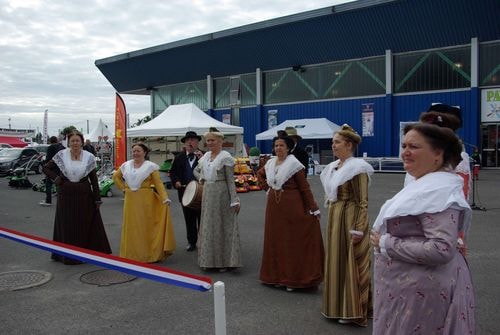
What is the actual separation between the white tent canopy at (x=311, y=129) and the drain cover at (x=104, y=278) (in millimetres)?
18204

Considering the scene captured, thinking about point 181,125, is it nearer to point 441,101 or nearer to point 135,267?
point 441,101

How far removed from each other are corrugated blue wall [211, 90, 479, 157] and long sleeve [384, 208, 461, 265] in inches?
848

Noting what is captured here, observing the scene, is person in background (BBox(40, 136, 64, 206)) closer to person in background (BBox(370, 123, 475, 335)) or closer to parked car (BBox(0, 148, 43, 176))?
parked car (BBox(0, 148, 43, 176))

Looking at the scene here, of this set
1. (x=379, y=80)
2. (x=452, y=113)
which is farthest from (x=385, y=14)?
(x=452, y=113)

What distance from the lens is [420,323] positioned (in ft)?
7.72

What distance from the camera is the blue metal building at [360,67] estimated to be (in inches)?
875

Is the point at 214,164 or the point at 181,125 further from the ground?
the point at 181,125

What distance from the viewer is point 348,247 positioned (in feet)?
13.8

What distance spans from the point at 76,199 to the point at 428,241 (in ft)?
17.8

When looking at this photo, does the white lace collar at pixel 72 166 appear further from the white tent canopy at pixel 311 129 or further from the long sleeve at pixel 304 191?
the white tent canopy at pixel 311 129

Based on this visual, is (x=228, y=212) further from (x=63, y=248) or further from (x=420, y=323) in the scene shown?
(x=420, y=323)

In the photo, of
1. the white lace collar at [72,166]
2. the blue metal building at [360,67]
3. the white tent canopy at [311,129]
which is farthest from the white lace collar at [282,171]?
the blue metal building at [360,67]

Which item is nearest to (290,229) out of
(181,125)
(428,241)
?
(428,241)

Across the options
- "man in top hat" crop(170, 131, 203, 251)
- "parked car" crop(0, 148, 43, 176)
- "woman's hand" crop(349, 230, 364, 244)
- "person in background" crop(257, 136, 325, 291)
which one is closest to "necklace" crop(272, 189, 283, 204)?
"person in background" crop(257, 136, 325, 291)
